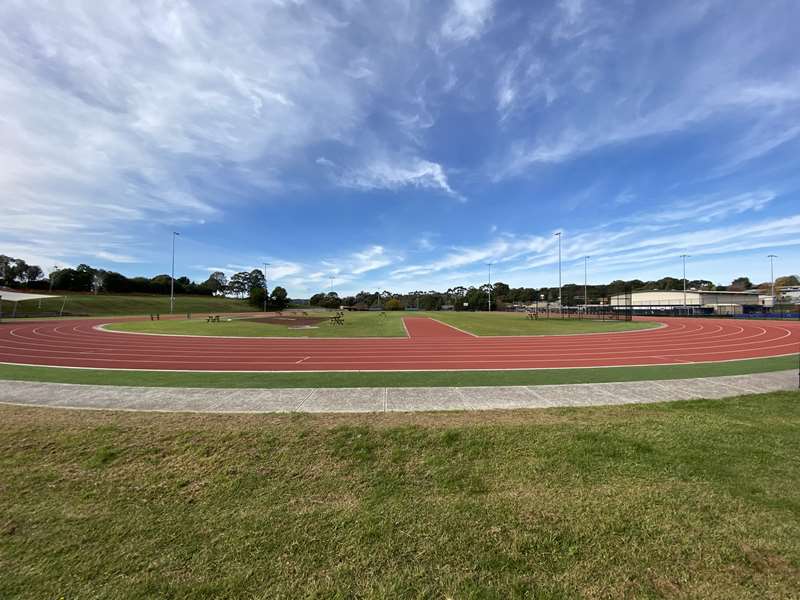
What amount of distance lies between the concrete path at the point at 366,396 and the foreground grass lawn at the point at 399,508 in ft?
3.53

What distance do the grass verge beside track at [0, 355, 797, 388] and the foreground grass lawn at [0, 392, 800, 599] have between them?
341 centimetres

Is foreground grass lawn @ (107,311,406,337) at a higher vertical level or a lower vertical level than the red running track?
higher

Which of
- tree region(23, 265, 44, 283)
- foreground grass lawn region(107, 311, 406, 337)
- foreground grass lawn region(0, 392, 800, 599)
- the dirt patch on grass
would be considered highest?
tree region(23, 265, 44, 283)

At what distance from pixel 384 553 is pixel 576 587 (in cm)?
149

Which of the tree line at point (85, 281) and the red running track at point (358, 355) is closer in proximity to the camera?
the red running track at point (358, 355)

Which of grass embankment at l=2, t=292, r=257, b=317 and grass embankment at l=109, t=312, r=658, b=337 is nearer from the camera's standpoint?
grass embankment at l=109, t=312, r=658, b=337

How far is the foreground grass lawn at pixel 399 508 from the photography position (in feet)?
8.72

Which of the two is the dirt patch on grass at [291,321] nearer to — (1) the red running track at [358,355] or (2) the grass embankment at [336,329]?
(2) the grass embankment at [336,329]

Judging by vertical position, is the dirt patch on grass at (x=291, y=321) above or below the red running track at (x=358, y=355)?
above

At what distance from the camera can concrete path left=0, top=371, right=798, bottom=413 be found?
697 centimetres

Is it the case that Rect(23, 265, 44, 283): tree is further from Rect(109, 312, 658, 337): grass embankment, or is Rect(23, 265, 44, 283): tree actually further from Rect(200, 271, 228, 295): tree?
Rect(109, 312, 658, 337): grass embankment

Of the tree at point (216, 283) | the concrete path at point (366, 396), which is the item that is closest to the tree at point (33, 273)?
the tree at point (216, 283)

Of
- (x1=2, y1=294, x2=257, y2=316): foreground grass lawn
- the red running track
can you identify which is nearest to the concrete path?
the red running track

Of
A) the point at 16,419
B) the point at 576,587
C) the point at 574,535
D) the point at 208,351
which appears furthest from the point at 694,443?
the point at 208,351
